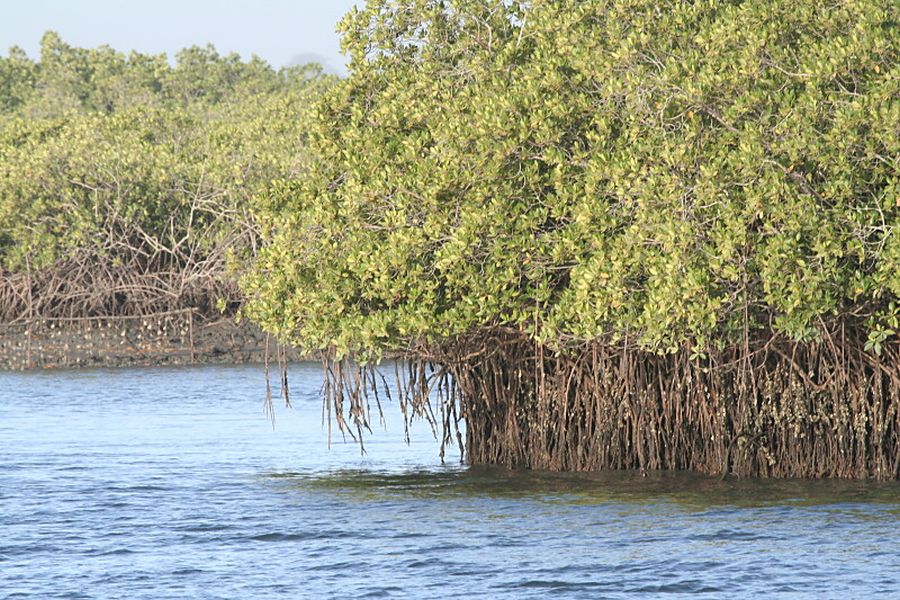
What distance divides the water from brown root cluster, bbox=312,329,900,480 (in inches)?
10.4

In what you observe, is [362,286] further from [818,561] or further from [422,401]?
[818,561]

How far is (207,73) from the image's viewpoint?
207 ft

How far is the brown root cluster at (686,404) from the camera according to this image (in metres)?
13.5

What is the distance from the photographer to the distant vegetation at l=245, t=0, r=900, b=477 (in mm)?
12312

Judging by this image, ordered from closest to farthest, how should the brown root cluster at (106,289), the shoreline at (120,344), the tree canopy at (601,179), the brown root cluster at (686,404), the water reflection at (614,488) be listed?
the tree canopy at (601,179) < the water reflection at (614,488) < the brown root cluster at (686,404) < the shoreline at (120,344) < the brown root cluster at (106,289)

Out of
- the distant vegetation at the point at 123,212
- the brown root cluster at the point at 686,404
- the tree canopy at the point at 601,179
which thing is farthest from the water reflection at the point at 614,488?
the distant vegetation at the point at 123,212

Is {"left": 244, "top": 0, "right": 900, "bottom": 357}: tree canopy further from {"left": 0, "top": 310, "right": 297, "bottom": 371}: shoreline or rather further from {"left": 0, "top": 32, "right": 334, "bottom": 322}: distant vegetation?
{"left": 0, "top": 310, "right": 297, "bottom": 371}: shoreline

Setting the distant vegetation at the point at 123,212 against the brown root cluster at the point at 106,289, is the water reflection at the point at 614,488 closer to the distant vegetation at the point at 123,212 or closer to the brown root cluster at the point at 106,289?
the distant vegetation at the point at 123,212

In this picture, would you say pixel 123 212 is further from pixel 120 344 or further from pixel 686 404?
pixel 686 404

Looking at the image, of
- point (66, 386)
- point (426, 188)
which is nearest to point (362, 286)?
point (426, 188)

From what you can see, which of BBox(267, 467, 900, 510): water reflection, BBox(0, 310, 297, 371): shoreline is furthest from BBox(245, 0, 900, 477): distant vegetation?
BBox(0, 310, 297, 371): shoreline

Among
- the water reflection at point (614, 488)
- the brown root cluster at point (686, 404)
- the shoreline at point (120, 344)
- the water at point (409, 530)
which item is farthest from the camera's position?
the shoreline at point (120, 344)

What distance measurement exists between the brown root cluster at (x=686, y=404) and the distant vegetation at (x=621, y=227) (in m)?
0.03

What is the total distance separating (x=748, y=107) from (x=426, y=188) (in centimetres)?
282
